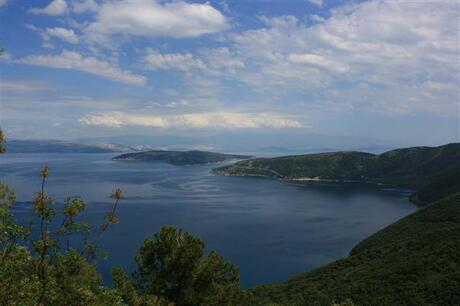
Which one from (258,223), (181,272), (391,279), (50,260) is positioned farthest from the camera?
Answer: (258,223)

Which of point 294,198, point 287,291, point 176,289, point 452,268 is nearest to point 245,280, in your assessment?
point 287,291

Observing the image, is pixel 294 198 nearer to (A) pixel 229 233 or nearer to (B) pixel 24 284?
(A) pixel 229 233

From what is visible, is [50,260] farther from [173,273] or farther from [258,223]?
[258,223]

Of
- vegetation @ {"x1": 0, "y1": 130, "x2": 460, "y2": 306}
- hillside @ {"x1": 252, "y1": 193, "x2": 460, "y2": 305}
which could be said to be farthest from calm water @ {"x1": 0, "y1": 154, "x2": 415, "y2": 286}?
vegetation @ {"x1": 0, "y1": 130, "x2": 460, "y2": 306}

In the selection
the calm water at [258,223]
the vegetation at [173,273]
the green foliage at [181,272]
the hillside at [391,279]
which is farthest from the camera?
the calm water at [258,223]

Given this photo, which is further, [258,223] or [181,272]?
[258,223]

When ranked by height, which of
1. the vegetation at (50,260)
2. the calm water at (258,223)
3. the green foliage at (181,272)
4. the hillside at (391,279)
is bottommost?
the calm water at (258,223)

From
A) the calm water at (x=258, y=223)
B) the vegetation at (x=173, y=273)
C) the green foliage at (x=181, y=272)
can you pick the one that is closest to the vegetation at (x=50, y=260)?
the vegetation at (x=173, y=273)

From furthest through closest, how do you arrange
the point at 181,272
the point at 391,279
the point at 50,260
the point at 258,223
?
1. the point at 258,223
2. the point at 391,279
3. the point at 181,272
4. the point at 50,260

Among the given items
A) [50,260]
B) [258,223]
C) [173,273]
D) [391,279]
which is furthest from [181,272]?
[258,223]

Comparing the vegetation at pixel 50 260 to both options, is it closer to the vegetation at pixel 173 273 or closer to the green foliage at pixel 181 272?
the vegetation at pixel 173 273
